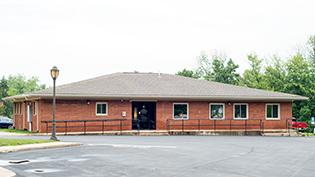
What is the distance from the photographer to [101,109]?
3503 cm

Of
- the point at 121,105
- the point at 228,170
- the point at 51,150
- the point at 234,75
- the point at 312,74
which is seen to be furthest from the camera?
the point at 234,75

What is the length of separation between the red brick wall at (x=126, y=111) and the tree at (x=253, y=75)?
20.0 metres

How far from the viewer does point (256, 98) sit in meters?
37.1

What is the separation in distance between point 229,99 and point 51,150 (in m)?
19.6

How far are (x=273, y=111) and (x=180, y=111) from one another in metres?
7.10

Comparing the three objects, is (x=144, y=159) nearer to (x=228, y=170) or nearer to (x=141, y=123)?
(x=228, y=170)

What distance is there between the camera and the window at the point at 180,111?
3672cm

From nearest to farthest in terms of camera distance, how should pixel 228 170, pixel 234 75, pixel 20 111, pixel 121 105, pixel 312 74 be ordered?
pixel 228 170 → pixel 121 105 → pixel 20 111 → pixel 312 74 → pixel 234 75

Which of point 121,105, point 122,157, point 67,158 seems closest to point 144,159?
point 122,157

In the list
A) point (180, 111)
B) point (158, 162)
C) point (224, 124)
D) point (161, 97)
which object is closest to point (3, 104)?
point (180, 111)

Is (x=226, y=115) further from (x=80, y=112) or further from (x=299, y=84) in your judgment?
(x=299, y=84)

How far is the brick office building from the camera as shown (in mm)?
33750

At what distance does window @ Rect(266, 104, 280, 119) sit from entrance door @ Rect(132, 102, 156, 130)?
8510mm

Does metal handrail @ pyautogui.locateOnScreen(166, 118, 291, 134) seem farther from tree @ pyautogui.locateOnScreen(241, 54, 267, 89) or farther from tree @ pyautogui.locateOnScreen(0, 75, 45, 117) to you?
tree @ pyautogui.locateOnScreen(0, 75, 45, 117)
